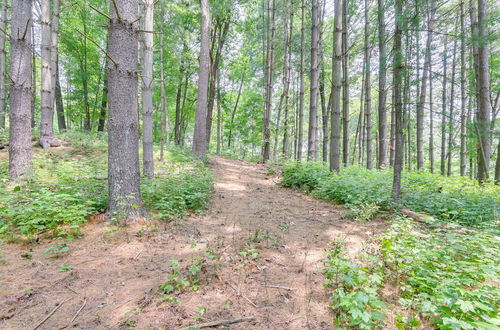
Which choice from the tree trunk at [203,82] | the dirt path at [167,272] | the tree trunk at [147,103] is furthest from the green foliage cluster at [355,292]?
the tree trunk at [203,82]

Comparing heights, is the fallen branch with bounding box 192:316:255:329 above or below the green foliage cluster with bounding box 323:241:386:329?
below

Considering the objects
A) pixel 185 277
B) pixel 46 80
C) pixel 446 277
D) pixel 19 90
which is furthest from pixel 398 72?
pixel 46 80

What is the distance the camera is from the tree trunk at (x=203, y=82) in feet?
32.1

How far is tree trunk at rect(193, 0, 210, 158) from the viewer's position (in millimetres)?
9781

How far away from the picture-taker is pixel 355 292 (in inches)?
83.7

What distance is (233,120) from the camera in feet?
86.0

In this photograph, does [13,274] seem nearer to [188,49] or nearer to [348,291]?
[348,291]

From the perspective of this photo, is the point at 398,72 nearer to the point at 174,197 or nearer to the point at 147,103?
the point at 174,197

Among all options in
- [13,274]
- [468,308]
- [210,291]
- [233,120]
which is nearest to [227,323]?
[210,291]

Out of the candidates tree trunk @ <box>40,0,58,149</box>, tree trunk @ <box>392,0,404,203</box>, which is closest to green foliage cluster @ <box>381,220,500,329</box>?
tree trunk @ <box>392,0,404,203</box>

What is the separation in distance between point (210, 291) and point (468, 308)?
2.07 meters

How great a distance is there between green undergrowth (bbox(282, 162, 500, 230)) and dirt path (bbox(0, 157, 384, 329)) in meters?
1.23

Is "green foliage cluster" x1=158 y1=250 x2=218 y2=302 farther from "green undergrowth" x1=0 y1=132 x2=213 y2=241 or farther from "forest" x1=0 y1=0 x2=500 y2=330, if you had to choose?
"green undergrowth" x1=0 y1=132 x2=213 y2=241

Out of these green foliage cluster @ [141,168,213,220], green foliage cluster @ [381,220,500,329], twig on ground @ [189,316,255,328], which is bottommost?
twig on ground @ [189,316,255,328]
